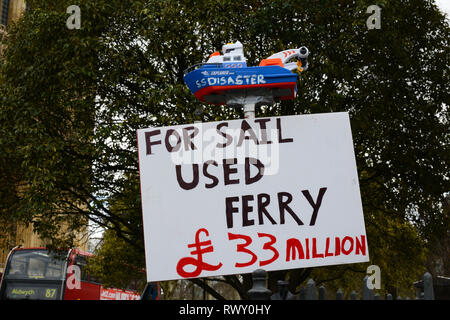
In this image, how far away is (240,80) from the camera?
5129 mm

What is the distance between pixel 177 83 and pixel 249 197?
31.6ft

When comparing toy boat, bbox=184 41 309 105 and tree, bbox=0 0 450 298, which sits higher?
tree, bbox=0 0 450 298

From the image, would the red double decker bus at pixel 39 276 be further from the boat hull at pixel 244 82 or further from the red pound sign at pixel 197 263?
the red pound sign at pixel 197 263

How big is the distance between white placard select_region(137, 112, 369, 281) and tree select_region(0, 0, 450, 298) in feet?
26.2

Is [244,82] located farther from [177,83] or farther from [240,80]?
[177,83]

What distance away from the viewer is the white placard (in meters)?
4.66

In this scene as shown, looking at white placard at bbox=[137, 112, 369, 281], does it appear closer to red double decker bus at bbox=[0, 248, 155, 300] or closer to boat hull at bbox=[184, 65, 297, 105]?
boat hull at bbox=[184, 65, 297, 105]

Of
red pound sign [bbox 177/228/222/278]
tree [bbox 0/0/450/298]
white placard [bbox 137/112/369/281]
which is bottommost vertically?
red pound sign [bbox 177/228/222/278]

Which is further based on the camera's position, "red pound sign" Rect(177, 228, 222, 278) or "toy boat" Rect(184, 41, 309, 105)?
"toy boat" Rect(184, 41, 309, 105)

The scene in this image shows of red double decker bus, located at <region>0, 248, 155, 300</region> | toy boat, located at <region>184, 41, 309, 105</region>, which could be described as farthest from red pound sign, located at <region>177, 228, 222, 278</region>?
red double decker bus, located at <region>0, 248, 155, 300</region>

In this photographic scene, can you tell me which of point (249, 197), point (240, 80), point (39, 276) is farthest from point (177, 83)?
point (39, 276)

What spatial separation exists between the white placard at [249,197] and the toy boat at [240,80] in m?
0.39
